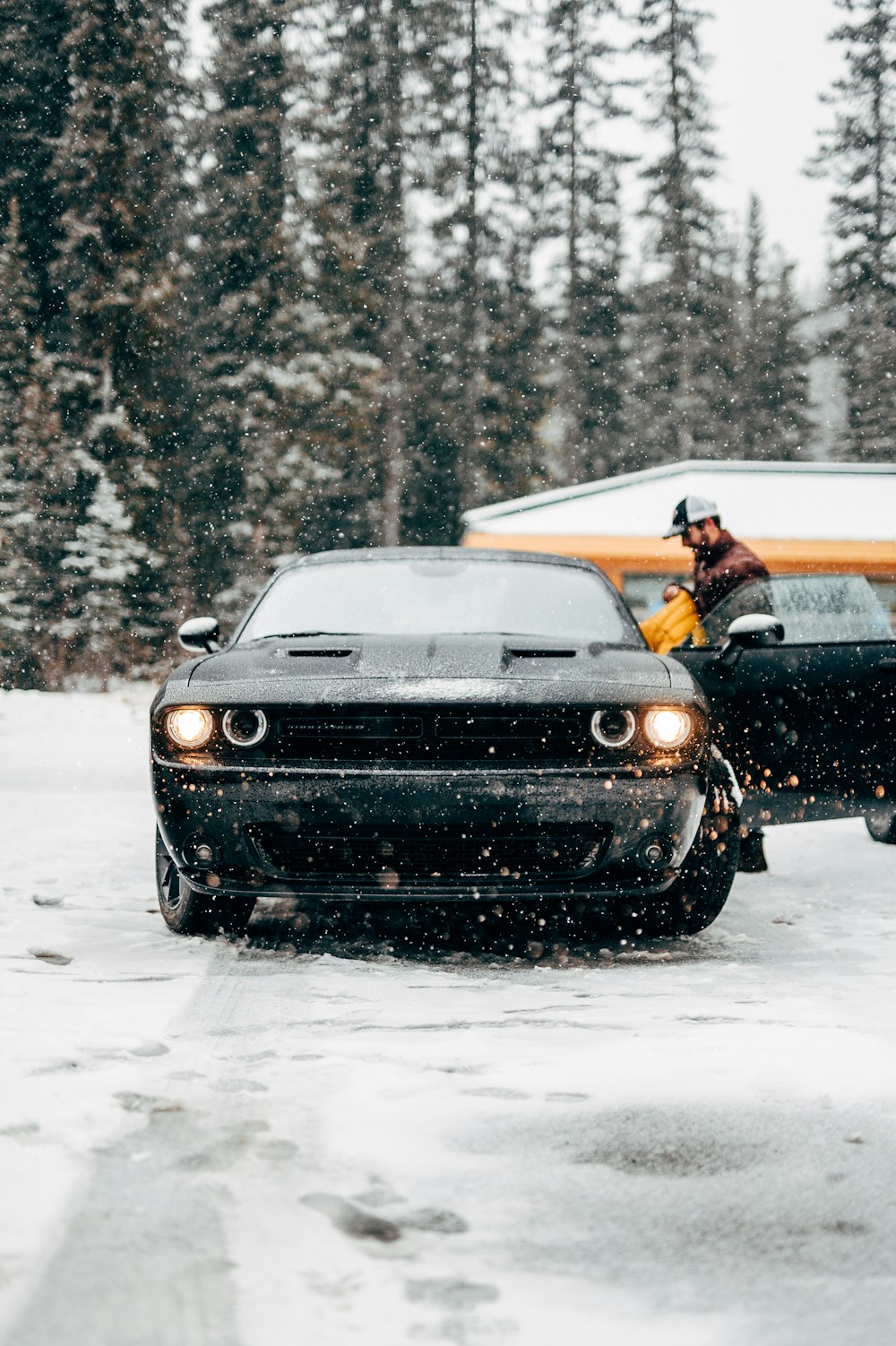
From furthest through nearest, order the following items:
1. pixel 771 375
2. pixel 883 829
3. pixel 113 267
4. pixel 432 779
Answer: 1. pixel 771 375
2. pixel 113 267
3. pixel 883 829
4. pixel 432 779

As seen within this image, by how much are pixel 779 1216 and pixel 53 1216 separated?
1.31 metres

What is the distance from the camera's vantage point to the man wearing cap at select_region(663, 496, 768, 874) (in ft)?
27.1

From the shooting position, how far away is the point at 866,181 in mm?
49000

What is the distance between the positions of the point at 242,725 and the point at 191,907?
2.58 feet

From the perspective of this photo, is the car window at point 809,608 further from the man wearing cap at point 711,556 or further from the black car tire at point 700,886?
the black car tire at point 700,886

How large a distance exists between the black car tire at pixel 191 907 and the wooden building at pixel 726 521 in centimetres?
1741

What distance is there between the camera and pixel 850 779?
23.6 ft

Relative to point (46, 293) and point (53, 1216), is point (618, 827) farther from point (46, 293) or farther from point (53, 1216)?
point (46, 293)

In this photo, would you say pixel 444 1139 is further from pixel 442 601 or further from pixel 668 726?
pixel 442 601

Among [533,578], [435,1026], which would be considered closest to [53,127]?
[533,578]

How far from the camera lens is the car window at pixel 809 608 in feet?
26.2

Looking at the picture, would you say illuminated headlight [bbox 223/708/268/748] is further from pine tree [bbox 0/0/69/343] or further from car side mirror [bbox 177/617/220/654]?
pine tree [bbox 0/0/69/343]

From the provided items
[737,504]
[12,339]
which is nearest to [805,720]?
[737,504]

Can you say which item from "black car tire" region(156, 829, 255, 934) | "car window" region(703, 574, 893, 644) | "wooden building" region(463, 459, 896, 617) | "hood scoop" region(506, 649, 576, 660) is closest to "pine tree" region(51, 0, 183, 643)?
"wooden building" region(463, 459, 896, 617)
